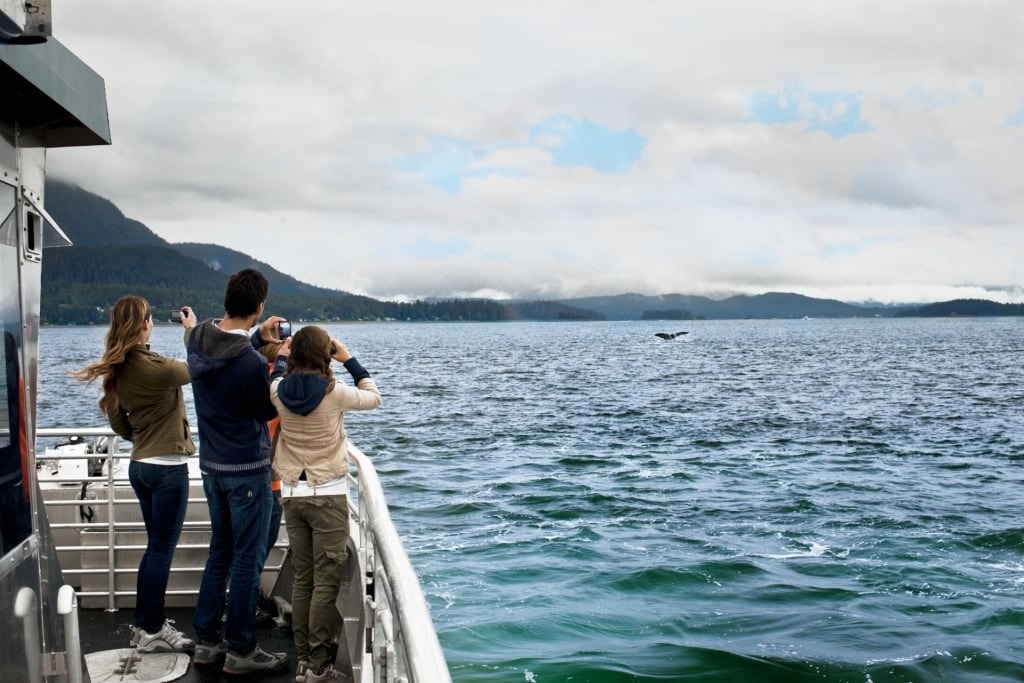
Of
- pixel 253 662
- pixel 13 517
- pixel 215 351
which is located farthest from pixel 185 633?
pixel 13 517

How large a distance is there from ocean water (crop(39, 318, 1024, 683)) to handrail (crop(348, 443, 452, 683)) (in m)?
7.59

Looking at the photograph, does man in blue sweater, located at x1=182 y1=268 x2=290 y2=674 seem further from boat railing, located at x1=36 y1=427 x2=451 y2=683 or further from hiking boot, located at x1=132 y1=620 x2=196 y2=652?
boat railing, located at x1=36 y1=427 x2=451 y2=683

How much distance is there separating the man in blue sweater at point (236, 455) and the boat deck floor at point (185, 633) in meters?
0.06

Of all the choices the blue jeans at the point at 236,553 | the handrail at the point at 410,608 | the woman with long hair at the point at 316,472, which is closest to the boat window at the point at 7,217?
the handrail at the point at 410,608

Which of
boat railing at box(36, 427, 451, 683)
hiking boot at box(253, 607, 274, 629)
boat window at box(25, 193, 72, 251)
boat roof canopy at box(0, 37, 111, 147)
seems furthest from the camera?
hiking boot at box(253, 607, 274, 629)

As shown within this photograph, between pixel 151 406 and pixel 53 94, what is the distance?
103 inches

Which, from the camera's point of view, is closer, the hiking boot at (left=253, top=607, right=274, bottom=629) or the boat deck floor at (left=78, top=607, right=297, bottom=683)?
the boat deck floor at (left=78, top=607, right=297, bottom=683)

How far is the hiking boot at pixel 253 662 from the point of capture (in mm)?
5332

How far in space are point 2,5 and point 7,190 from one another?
629 millimetres

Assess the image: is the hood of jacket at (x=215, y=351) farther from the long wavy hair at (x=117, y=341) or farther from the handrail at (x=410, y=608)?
the handrail at (x=410, y=608)

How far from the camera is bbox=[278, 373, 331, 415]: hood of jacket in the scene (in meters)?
4.73

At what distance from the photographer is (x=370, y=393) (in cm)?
489

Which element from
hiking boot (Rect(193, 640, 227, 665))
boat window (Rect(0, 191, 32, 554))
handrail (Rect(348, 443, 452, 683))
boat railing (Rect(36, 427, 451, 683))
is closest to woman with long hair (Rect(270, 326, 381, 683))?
boat railing (Rect(36, 427, 451, 683))

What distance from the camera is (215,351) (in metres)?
4.91
